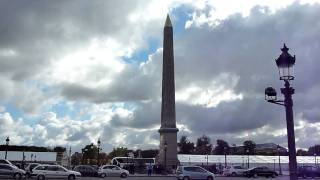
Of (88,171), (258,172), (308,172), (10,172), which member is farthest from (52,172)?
(308,172)

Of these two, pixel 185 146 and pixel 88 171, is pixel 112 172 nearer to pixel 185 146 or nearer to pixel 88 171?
pixel 88 171

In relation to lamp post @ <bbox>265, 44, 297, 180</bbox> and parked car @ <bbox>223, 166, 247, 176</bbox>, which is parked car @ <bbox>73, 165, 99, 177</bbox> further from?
lamp post @ <bbox>265, 44, 297, 180</bbox>

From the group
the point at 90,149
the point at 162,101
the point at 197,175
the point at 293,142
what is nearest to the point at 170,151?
the point at 162,101

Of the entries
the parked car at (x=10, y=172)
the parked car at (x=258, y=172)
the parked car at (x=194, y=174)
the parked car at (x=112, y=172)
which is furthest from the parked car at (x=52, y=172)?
the parked car at (x=258, y=172)

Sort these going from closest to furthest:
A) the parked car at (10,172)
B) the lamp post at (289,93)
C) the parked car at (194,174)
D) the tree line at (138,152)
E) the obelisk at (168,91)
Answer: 1. the lamp post at (289,93)
2. the parked car at (194,174)
3. the parked car at (10,172)
4. the obelisk at (168,91)
5. the tree line at (138,152)

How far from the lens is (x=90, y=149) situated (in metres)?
150

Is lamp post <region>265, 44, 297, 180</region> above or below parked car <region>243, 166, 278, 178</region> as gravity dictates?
above

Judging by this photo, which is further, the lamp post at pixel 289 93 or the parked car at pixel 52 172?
the parked car at pixel 52 172

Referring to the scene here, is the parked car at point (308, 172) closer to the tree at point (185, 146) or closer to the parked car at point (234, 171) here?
the parked car at point (234, 171)

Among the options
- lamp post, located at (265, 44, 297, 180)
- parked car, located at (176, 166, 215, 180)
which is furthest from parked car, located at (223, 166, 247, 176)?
lamp post, located at (265, 44, 297, 180)

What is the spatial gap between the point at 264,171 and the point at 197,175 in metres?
21.5

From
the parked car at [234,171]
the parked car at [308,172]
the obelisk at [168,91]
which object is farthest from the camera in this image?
the parked car at [234,171]

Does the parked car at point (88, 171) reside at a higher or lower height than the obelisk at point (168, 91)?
lower

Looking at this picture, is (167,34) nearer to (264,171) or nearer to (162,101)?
(162,101)
